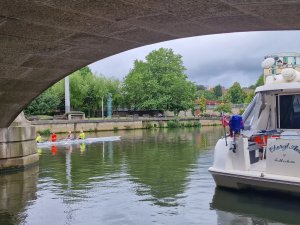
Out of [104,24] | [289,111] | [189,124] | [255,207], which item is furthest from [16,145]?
[189,124]

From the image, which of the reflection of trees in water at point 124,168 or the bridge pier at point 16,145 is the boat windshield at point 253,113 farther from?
the bridge pier at point 16,145

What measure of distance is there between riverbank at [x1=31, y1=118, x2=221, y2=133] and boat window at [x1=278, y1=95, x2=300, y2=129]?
4121 cm

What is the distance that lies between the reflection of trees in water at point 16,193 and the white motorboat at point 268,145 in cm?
591

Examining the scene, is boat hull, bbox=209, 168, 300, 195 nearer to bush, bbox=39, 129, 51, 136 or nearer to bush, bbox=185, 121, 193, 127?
bush, bbox=39, 129, 51, 136

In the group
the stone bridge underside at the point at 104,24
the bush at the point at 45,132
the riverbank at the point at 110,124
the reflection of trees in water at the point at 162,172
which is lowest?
the reflection of trees in water at the point at 162,172

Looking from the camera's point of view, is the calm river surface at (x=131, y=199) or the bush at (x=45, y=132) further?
the bush at (x=45, y=132)

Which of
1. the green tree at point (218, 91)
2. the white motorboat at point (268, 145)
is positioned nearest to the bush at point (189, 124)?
the white motorboat at point (268, 145)

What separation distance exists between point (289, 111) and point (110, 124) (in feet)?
169

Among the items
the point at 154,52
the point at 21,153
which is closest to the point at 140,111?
the point at 154,52

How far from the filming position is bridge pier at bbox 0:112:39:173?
1825 centimetres

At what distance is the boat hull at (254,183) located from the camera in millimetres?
11913

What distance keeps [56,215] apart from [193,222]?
3.61 metres

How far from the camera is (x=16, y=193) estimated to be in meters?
14.8

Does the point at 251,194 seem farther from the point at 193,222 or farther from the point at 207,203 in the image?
the point at 193,222
